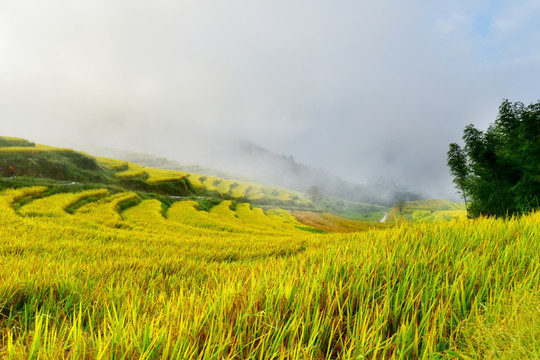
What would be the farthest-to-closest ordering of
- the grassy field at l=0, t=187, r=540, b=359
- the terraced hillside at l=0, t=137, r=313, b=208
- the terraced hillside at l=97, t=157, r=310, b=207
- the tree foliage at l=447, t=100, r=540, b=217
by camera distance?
1. the terraced hillside at l=97, t=157, r=310, b=207
2. the terraced hillside at l=0, t=137, r=313, b=208
3. the tree foliage at l=447, t=100, r=540, b=217
4. the grassy field at l=0, t=187, r=540, b=359

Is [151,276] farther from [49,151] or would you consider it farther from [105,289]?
[49,151]

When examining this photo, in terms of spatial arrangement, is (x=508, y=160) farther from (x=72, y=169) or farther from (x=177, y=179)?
(x=72, y=169)

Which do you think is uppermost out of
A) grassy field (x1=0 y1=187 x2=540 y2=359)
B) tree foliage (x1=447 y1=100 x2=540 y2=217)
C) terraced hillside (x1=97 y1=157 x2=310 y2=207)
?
tree foliage (x1=447 y1=100 x2=540 y2=217)

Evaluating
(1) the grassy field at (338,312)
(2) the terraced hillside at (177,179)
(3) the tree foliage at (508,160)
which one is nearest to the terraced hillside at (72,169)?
(2) the terraced hillside at (177,179)

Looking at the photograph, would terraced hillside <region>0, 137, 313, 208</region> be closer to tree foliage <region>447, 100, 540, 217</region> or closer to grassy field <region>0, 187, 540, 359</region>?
grassy field <region>0, 187, 540, 359</region>

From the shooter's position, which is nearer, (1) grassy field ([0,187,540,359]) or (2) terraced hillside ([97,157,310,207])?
(1) grassy field ([0,187,540,359])

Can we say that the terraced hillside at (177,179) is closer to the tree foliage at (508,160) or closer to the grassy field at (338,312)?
the tree foliage at (508,160)

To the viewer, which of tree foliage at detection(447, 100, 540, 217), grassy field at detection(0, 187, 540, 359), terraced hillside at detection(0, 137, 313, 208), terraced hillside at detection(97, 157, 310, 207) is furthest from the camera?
terraced hillside at detection(97, 157, 310, 207)

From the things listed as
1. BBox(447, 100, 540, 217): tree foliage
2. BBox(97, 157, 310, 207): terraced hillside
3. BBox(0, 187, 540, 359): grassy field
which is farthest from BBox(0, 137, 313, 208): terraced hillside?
BBox(447, 100, 540, 217): tree foliage

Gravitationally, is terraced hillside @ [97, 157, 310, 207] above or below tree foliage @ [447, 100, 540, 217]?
below

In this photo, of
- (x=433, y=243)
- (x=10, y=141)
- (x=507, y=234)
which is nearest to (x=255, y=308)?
(x=433, y=243)

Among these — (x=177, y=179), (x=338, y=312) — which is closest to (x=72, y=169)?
(x=177, y=179)

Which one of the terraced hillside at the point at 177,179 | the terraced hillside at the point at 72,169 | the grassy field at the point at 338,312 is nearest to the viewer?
the grassy field at the point at 338,312

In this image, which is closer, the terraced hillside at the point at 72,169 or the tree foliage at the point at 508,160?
the tree foliage at the point at 508,160
